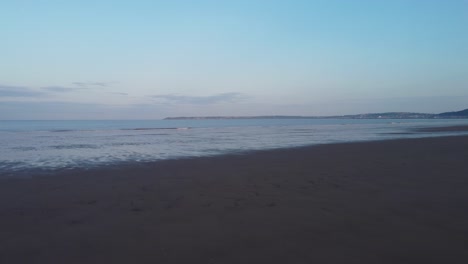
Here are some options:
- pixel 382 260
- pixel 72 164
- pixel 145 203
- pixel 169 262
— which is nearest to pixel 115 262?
pixel 169 262

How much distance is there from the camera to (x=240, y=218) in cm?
635

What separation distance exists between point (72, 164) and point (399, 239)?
45.2ft

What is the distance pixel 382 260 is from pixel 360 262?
325 millimetres

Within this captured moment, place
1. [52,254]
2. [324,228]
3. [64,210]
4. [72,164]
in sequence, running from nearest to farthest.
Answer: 1. [52,254]
2. [324,228]
3. [64,210]
4. [72,164]

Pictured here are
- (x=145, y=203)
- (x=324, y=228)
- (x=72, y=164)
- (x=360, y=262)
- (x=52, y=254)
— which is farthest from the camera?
(x=72, y=164)

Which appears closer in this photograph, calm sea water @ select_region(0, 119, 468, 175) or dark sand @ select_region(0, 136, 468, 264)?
dark sand @ select_region(0, 136, 468, 264)

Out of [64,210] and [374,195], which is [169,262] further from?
[374,195]

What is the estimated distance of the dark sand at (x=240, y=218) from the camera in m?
4.68

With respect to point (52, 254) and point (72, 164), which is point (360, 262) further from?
point (72, 164)

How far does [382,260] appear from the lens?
173 inches

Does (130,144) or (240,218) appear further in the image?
(130,144)

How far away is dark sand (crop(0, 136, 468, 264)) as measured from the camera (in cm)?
468

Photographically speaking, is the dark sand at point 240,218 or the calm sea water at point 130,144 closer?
the dark sand at point 240,218

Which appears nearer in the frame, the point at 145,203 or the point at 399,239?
the point at 399,239
